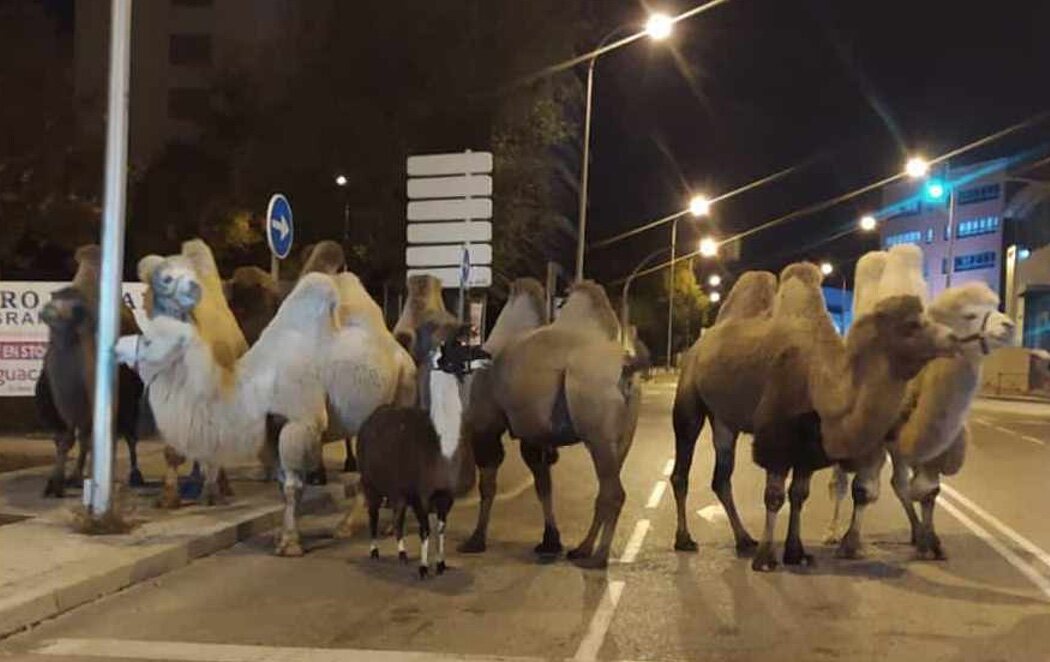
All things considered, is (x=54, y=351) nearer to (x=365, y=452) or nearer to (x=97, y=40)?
(x=365, y=452)

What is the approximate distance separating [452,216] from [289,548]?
5915mm

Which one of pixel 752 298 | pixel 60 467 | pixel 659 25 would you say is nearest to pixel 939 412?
pixel 752 298

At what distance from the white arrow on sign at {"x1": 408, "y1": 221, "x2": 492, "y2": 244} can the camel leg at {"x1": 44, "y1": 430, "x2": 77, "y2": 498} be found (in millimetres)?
4847

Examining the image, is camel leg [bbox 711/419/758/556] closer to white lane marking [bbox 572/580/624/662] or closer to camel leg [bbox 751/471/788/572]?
camel leg [bbox 751/471/788/572]

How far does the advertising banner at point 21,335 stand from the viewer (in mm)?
12305

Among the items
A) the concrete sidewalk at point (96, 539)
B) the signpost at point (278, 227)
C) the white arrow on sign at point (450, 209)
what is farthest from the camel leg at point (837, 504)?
the signpost at point (278, 227)

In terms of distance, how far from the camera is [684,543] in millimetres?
10906

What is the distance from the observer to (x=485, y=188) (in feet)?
49.3

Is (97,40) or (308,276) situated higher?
(97,40)

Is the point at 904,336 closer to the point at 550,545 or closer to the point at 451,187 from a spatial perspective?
the point at 550,545

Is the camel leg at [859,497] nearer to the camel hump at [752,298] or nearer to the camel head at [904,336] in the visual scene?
the camel head at [904,336]

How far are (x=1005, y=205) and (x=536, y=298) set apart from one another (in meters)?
75.2

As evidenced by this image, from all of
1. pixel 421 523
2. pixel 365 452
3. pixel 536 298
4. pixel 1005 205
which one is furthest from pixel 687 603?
pixel 1005 205

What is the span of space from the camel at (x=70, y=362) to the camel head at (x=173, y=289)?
198 centimetres
